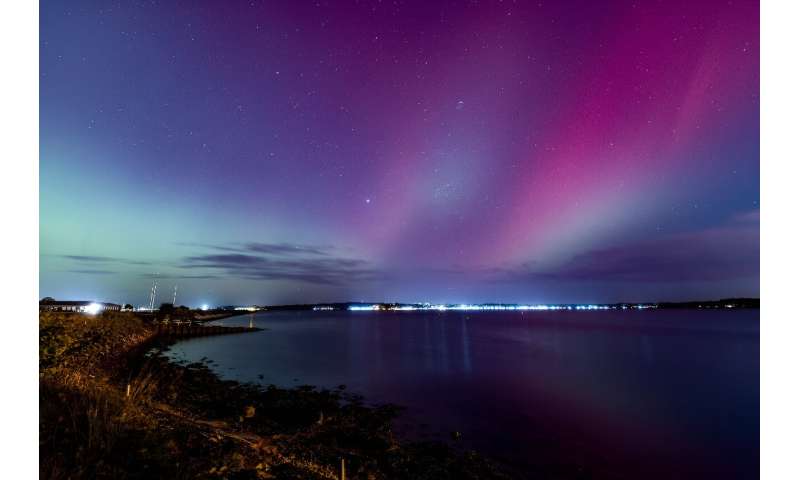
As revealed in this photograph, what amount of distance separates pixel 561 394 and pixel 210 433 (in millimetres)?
22213

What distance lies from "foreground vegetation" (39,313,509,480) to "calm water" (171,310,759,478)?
2840mm

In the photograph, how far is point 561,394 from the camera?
86.8 feet

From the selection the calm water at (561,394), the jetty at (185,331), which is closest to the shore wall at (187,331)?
the jetty at (185,331)

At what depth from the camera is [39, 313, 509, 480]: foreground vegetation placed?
7652 millimetres

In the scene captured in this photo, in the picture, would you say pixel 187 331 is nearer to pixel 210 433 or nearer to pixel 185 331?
pixel 185 331

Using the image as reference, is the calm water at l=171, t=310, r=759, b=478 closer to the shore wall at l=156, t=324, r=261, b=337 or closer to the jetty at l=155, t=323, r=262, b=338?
the jetty at l=155, t=323, r=262, b=338

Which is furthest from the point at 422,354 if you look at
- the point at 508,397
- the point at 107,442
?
the point at 107,442

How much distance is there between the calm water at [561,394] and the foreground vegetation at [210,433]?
2840 millimetres

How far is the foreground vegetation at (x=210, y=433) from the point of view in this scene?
25.1 ft

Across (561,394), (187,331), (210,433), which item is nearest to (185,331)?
(187,331)

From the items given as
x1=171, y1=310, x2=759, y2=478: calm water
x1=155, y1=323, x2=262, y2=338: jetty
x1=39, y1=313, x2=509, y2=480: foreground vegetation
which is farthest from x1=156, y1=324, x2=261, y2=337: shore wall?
x1=39, y1=313, x2=509, y2=480: foreground vegetation

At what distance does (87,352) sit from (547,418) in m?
27.0
